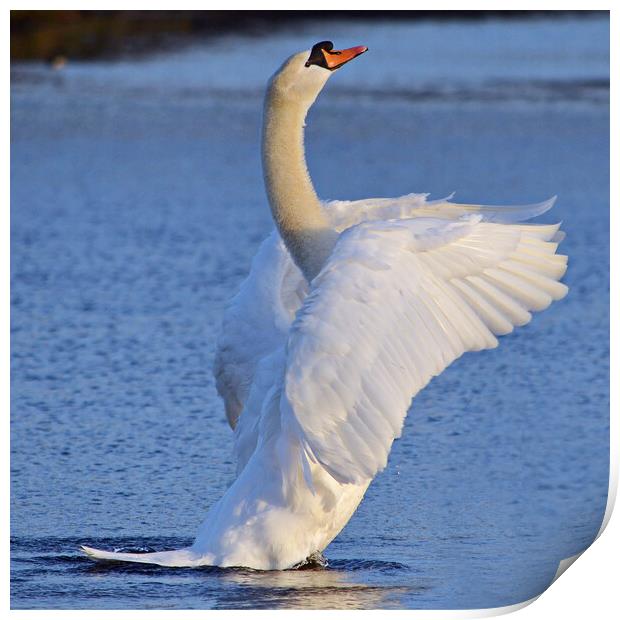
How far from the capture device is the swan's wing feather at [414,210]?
5375mm

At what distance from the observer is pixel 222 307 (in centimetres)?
866

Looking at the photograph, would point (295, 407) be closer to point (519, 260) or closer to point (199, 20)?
point (519, 260)

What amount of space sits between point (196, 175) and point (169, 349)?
4.42 meters

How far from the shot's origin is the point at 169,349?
312 inches

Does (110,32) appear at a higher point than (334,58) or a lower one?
higher

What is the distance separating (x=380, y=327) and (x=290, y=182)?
32.9 inches

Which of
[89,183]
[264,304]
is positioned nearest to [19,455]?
[264,304]

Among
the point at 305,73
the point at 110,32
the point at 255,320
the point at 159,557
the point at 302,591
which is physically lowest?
the point at 302,591

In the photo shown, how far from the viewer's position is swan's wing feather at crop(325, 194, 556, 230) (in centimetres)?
538

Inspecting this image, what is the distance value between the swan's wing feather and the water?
1.12 m

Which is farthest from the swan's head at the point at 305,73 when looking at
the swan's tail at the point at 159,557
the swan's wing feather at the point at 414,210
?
the swan's tail at the point at 159,557

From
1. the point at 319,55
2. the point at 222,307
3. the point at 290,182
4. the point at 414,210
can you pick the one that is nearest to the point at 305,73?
the point at 319,55

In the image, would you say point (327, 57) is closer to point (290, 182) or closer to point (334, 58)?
point (334, 58)

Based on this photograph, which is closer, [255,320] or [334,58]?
[334,58]
